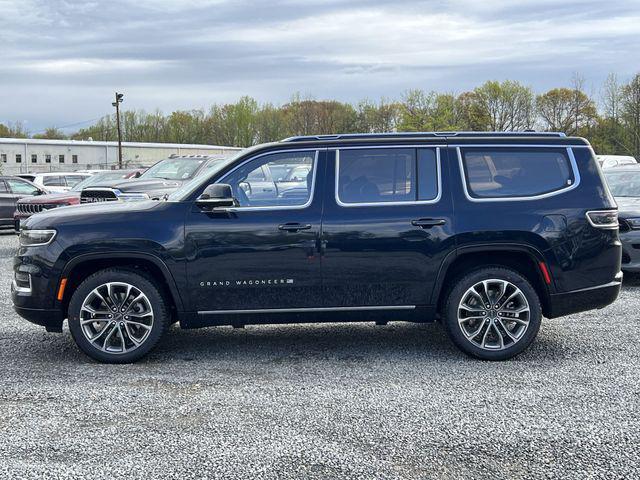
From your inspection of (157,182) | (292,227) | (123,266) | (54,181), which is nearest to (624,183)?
(292,227)

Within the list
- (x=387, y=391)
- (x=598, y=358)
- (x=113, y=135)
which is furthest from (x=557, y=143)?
(x=113, y=135)

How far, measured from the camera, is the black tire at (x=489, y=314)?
6117mm

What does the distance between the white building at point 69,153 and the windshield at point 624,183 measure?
219ft

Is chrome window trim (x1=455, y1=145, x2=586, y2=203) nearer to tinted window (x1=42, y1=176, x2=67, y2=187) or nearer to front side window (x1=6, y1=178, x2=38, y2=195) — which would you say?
front side window (x1=6, y1=178, x2=38, y2=195)

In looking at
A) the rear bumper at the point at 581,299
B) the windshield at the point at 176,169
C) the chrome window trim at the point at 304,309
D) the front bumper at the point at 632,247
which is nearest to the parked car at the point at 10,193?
the windshield at the point at 176,169

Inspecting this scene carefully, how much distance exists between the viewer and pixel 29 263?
618 centimetres

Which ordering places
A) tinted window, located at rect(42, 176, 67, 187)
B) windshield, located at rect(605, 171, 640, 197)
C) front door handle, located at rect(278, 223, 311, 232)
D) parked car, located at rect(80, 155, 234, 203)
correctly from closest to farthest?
1. front door handle, located at rect(278, 223, 311, 232)
2. windshield, located at rect(605, 171, 640, 197)
3. parked car, located at rect(80, 155, 234, 203)
4. tinted window, located at rect(42, 176, 67, 187)

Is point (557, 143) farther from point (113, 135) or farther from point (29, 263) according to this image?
point (113, 135)

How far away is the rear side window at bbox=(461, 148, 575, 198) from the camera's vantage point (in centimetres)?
622

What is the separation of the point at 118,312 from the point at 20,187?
14233mm

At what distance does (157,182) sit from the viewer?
1452 centimetres

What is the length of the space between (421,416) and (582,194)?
2.52m

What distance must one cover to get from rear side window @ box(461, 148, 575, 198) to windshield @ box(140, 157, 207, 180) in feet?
31.1

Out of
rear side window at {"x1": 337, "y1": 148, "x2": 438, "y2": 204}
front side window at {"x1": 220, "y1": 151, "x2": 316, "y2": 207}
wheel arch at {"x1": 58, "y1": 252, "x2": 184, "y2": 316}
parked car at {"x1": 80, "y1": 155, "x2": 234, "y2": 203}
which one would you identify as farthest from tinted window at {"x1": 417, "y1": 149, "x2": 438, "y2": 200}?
parked car at {"x1": 80, "y1": 155, "x2": 234, "y2": 203}
